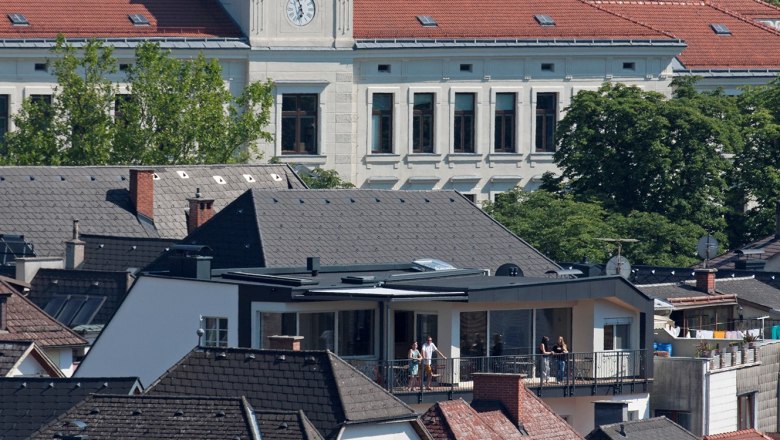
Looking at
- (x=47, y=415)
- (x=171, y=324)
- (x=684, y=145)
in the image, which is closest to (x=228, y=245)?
(x=171, y=324)

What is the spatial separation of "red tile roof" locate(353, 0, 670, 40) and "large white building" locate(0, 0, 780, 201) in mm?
53

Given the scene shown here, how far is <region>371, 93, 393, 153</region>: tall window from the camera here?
13562cm

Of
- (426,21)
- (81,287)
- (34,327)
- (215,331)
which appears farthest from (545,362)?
(426,21)

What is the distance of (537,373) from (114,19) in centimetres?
6269

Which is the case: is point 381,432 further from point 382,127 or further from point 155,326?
point 382,127

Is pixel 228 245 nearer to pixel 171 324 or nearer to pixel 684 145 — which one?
pixel 171 324

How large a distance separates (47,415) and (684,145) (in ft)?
188

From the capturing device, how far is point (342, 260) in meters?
76.7

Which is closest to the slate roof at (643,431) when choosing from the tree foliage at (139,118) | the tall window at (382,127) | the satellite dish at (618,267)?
the satellite dish at (618,267)

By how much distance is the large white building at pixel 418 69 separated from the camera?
13125cm

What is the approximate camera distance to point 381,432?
55.6m

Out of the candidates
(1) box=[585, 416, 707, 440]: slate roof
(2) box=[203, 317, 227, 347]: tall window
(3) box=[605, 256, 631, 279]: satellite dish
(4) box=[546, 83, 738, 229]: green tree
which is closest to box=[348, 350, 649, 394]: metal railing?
(2) box=[203, 317, 227, 347]: tall window

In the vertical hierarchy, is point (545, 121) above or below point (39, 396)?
above

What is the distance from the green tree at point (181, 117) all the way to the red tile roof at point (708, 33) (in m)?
28.4
